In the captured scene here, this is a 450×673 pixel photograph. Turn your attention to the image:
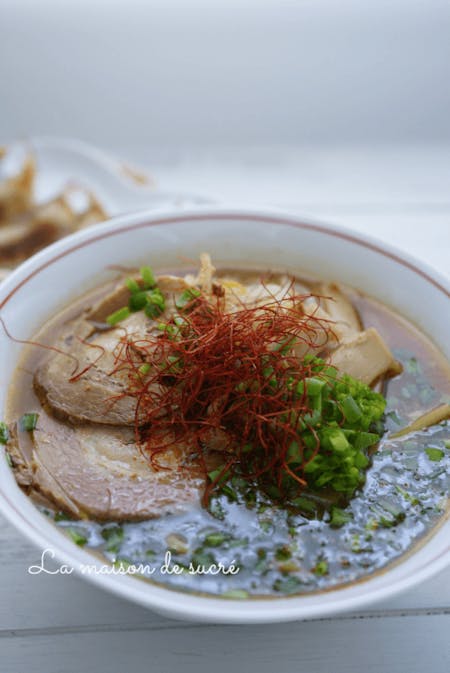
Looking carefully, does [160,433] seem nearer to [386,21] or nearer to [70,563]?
[70,563]

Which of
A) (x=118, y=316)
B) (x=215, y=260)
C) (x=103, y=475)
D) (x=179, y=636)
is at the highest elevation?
(x=215, y=260)

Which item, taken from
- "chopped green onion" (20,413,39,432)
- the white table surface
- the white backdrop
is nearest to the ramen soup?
"chopped green onion" (20,413,39,432)

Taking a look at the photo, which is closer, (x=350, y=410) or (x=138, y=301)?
(x=350, y=410)

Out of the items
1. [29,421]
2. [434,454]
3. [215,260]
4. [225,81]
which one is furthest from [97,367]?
[225,81]

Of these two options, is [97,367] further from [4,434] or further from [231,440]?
[231,440]

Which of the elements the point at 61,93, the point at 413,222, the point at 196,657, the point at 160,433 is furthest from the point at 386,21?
the point at 196,657

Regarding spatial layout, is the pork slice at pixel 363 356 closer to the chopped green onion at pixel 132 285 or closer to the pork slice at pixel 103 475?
the pork slice at pixel 103 475

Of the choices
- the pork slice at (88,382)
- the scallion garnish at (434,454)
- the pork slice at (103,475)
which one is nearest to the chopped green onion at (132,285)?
the pork slice at (88,382)
